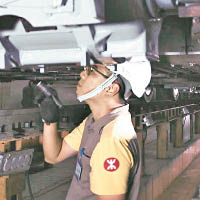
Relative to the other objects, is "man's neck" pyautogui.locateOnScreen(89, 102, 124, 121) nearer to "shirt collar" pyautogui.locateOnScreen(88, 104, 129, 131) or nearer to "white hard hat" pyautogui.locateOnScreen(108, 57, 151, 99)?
"shirt collar" pyautogui.locateOnScreen(88, 104, 129, 131)

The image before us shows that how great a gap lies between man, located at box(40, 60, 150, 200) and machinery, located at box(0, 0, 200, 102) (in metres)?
0.42

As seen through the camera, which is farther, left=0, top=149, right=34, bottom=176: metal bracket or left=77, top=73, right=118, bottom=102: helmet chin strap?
left=0, top=149, right=34, bottom=176: metal bracket

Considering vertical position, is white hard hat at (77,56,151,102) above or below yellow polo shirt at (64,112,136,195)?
above

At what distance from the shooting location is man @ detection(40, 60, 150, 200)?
210cm

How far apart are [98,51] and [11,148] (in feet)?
4.37

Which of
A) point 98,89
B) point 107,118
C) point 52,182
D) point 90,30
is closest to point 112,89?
point 98,89

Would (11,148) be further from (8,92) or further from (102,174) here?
(8,92)

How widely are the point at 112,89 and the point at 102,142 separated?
417 millimetres

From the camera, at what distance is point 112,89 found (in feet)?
7.88

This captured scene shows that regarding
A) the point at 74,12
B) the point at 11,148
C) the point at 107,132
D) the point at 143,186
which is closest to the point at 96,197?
the point at 107,132

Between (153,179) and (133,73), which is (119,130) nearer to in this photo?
(133,73)

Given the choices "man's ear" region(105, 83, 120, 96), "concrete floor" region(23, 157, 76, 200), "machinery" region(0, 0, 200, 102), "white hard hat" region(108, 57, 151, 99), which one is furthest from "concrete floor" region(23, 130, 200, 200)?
"machinery" region(0, 0, 200, 102)

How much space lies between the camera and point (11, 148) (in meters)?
2.74

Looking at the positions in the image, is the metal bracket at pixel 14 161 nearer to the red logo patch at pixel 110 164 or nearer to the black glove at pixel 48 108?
the black glove at pixel 48 108
